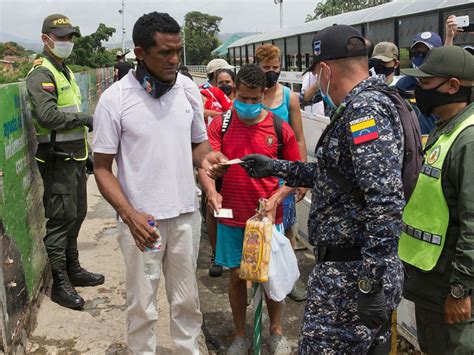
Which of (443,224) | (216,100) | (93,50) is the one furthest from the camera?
(93,50)

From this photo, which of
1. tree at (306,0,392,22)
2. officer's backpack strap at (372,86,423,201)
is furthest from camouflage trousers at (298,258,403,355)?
tree at (306,0,392,22)

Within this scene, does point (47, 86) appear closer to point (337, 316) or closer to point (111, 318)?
point (111, 318)

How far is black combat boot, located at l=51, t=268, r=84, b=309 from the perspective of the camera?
3814 millimetres

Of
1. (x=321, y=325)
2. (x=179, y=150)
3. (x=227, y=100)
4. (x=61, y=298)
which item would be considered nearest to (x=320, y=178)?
(x=321, y=325)

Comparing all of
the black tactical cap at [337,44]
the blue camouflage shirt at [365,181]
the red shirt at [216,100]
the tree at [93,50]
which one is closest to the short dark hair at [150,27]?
the black tactical cap at [337,44]

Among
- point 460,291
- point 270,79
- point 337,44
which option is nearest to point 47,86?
point 270,79

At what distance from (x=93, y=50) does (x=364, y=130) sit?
3686cm

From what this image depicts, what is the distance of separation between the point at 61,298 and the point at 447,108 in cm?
301

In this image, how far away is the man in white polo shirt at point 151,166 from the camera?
2.61 meters

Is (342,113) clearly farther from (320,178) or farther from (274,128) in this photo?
(274,128)

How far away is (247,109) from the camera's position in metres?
3.26

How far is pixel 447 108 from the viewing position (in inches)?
95.5

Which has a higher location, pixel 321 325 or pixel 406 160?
pixel 406 160

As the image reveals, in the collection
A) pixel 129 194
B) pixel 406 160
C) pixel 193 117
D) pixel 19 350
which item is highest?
pixel 193 117
